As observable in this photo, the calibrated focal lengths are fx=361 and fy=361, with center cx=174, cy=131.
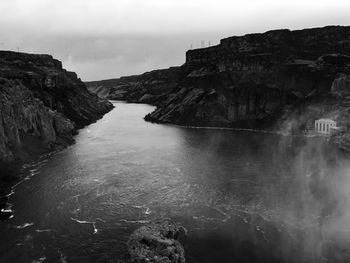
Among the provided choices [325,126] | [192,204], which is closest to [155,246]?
[192,204]

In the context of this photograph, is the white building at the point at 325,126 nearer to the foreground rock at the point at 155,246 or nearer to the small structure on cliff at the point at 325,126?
the small structure on cliff at the point at 325,126

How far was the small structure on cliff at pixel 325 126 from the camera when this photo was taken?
551 feet

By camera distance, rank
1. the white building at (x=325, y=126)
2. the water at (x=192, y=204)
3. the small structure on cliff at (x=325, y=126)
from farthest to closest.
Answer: the white building at (x=325, y=126), the small structure on cliff at (x=325, y=126), the water at (x=192, y=204)

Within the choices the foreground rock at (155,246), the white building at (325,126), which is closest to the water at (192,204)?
the foreground rock at (155,246)

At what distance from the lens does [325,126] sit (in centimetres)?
17462

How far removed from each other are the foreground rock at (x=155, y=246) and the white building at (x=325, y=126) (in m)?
130

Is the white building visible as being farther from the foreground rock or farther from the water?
the foreground rock

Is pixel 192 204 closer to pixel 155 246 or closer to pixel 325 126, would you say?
pixel 155 246

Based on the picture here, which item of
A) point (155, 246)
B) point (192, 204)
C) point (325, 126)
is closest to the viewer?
point (155, 246)

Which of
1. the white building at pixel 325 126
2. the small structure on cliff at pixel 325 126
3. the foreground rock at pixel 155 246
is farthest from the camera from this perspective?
the white building at pixel 325 126

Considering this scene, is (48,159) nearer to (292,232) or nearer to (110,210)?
(110,210)

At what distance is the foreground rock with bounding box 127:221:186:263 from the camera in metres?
53.0

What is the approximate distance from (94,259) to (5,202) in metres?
35.8

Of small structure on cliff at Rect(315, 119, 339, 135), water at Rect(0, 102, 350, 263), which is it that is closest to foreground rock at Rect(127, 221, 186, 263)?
water at Rect(0, 102, 350, 263)
